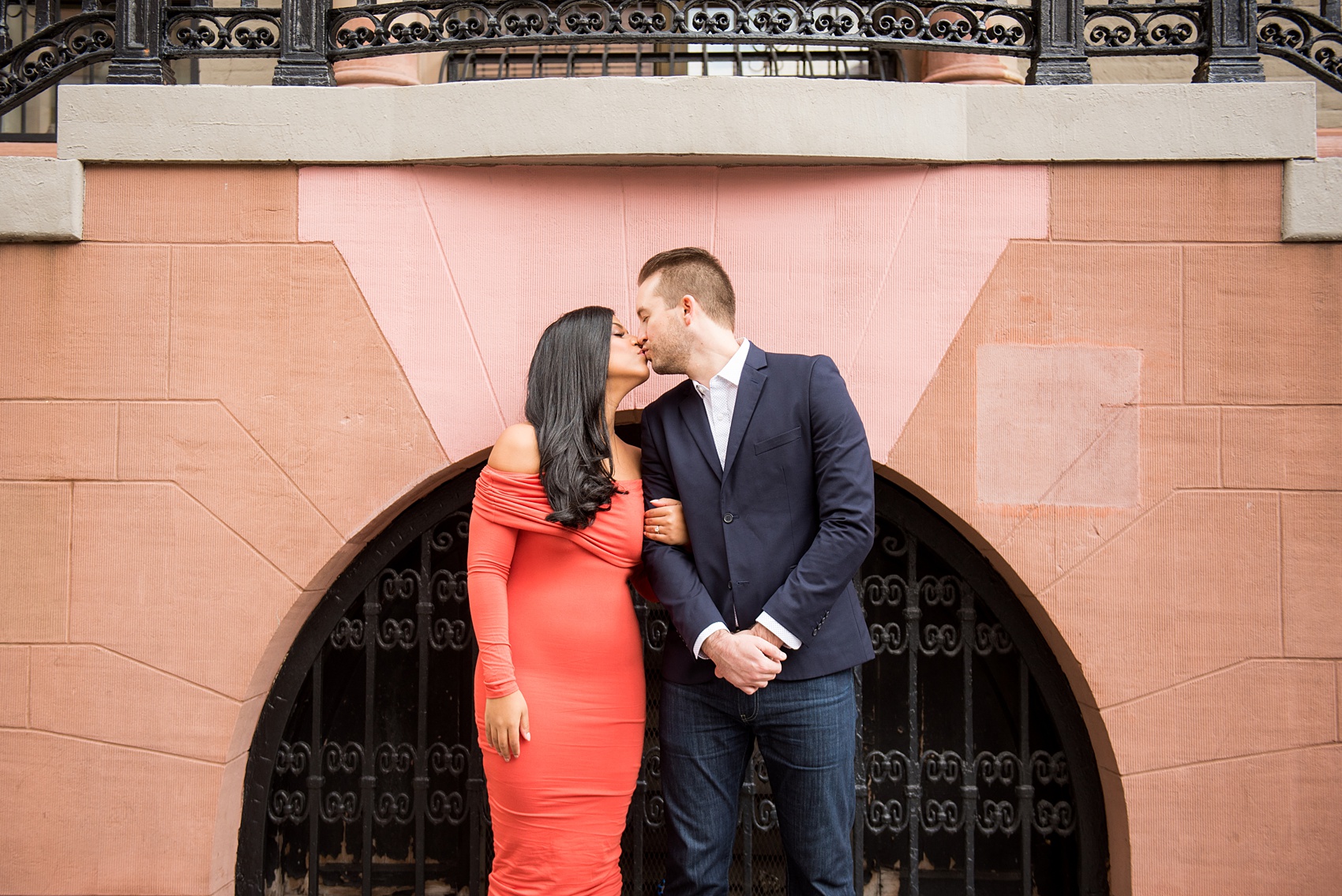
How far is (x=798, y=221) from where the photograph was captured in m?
3.43

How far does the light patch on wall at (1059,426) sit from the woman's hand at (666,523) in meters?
1.34

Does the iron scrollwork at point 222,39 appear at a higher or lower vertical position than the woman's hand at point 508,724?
higher

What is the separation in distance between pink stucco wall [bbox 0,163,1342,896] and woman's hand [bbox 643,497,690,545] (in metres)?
0.78

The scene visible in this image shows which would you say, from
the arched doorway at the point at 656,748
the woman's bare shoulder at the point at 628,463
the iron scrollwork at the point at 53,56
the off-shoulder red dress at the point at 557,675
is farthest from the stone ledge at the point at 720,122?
the off-shoulder red dress at the point at 557,675

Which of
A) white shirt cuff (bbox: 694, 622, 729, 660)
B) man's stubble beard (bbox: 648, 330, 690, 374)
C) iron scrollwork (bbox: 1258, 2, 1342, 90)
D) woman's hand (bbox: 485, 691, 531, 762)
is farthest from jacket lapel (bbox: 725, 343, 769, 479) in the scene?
iron scrollwork (bbox: 1258, 2, 1342, 90)

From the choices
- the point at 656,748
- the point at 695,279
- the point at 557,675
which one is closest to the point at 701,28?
the point at 695,279

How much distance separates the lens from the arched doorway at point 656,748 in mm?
3535

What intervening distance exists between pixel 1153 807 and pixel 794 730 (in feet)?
5.60

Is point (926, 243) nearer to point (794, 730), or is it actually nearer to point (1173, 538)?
point (1173, 538)

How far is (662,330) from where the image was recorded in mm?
2783

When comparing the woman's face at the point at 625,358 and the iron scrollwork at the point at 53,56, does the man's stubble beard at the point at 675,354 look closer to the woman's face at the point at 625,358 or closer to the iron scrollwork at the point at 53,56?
the woman's face at the point at 625,358

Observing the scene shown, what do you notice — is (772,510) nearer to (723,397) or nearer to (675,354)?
(723,397)

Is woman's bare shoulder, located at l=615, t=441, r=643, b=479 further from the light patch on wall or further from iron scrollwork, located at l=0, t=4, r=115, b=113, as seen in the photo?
iron scrollwork, located at l=0, t=4, r=115, b=113

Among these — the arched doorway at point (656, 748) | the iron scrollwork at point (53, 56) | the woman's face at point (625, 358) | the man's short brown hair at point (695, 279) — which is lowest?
the arched doorway at point (656, 748)
